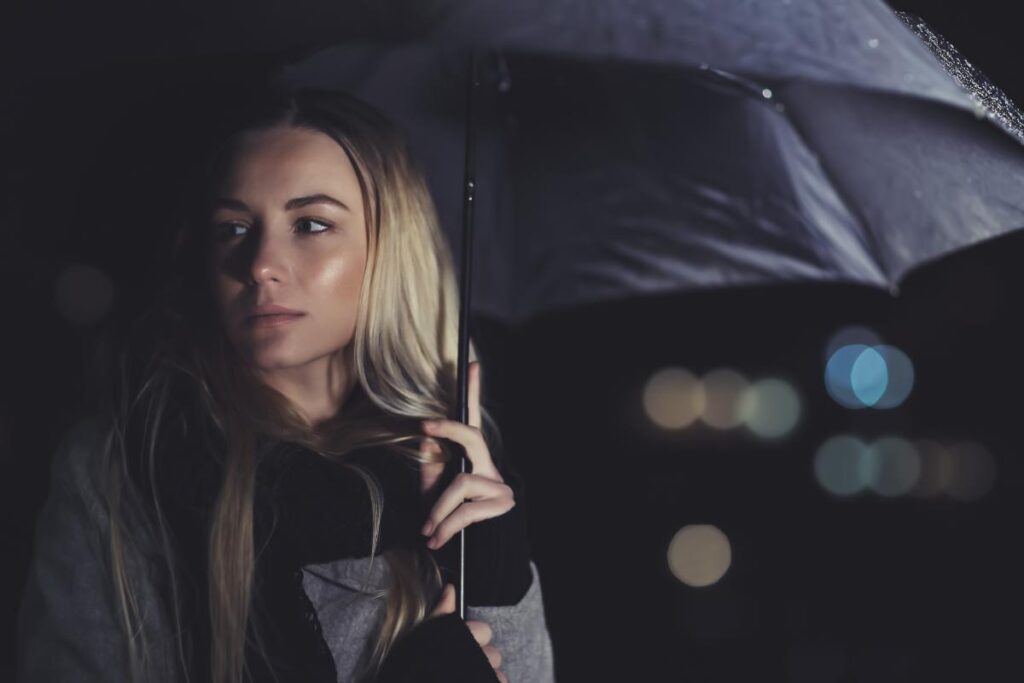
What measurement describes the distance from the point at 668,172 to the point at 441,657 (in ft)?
3.16

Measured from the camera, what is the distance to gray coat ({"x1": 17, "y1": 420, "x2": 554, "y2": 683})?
1249mm

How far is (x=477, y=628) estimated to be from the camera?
1.40 meters

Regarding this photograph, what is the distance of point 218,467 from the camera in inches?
54.7

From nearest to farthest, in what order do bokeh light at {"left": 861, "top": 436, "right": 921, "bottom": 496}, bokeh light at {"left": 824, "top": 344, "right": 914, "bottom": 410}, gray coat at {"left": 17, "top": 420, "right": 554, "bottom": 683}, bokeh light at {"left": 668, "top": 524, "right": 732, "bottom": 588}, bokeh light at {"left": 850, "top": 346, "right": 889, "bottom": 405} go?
gray coat at {"left": 17, "top": 420, "right": 554, "bottom": 683}, bokeh light at {"left": 668, "top": 524, "right": 732, "bottom": 588}, bokeh light at {"left": 824, "top": 344, "right": 914, "bottom": 410}, bokeh light at {"left": 861, "top": 436, "right": 921, "bottom": 496}, bokeh light at {"left": 850, "top": 346, "right": 889, "bottom": 405}

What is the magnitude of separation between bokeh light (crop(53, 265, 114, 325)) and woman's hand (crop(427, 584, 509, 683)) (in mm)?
999

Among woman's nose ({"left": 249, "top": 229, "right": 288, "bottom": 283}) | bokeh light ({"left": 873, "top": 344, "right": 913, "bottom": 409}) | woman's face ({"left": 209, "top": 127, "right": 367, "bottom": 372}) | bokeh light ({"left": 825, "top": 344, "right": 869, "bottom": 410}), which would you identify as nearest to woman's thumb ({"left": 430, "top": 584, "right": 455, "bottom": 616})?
woman's face ({"left": 209, "top": 127, "right": 367, "bottom": 372})

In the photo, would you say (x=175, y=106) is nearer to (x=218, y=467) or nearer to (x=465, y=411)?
(x=218, y=467)

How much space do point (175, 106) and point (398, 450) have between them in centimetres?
69

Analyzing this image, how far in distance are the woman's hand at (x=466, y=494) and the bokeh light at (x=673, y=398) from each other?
2.74m

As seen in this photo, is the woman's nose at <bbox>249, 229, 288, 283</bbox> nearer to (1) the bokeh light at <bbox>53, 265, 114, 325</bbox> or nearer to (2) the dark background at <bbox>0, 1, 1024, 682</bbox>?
(1) the bokeh light at <bbox>53, 265, 114, 325</bbox>

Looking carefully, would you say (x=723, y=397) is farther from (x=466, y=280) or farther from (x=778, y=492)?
(x=466, y=280)

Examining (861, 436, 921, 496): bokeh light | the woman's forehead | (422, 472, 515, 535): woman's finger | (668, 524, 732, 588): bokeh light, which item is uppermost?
the woman's forehead

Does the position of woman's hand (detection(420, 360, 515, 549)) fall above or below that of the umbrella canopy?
below

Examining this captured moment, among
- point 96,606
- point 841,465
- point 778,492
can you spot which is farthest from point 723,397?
point 96,606
